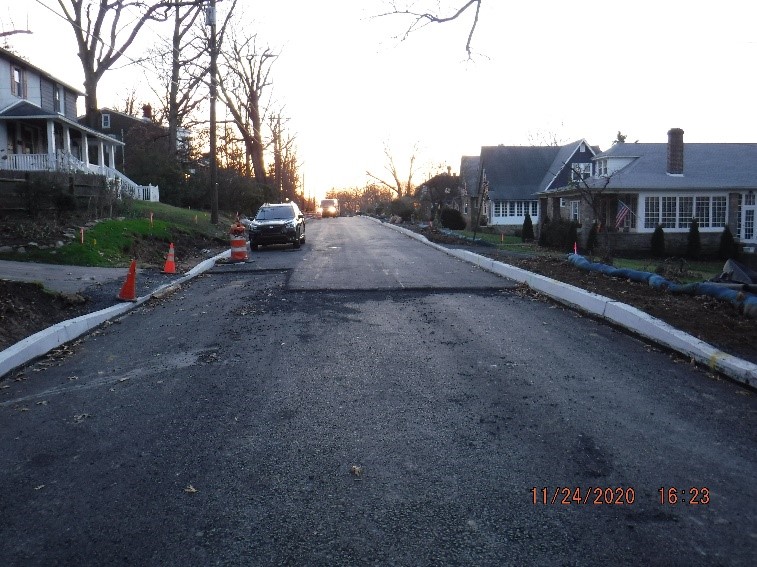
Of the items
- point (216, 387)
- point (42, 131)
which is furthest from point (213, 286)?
point (42, 131)

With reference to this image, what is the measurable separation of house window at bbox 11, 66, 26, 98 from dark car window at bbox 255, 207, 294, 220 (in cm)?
1717

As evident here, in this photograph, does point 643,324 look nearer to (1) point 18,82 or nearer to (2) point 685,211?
(2) point 685,211

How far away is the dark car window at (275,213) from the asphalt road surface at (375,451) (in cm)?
1738

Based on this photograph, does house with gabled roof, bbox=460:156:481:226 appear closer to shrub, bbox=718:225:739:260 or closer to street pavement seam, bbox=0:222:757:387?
shrub, bbox=718:225:739:260

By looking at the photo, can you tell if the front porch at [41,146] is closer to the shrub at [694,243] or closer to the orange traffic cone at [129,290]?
the orange traffic cone at [129,290]

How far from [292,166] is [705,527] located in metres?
89.5

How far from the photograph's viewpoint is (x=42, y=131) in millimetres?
38656

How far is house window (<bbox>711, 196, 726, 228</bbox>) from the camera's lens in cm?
3875

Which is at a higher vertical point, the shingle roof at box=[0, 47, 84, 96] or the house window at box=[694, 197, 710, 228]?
the shingle roof at box=[0, 47, 84, 96]

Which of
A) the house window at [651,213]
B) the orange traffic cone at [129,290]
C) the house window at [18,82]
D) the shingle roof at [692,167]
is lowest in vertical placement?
the orange traffic cone at [129,290]

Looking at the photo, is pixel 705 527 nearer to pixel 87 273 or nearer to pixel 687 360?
pixel 687 360

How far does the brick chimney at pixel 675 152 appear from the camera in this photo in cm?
3938

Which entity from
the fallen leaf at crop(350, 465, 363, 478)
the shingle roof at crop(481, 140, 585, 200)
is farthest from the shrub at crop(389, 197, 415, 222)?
the fallen leaf at crop(350, 465, 363, 478)

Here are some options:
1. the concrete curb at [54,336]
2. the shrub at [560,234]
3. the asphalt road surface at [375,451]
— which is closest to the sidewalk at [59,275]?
the concrete curb at [54,336]
